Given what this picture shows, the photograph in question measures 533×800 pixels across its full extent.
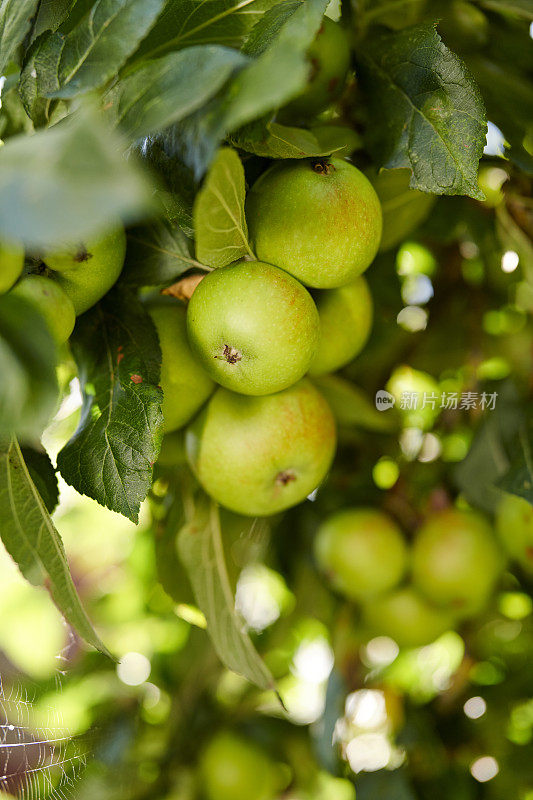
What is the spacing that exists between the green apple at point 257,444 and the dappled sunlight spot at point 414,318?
50 centimetres

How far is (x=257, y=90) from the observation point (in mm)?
334

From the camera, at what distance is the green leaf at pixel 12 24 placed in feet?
1.51

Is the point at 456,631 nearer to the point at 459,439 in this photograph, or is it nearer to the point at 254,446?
the point at 459,439

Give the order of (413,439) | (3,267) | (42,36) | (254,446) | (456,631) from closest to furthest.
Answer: (3,267) → (42,36) → (254,446) → (413,439) → (456,631)

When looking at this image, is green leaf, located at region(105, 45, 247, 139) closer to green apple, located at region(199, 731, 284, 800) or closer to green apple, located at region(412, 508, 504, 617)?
green apple, located at region(412, 508, 504, 617)

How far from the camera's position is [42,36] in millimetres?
500

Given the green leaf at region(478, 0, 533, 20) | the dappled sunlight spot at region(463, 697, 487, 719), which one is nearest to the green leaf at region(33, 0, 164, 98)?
the green leaf at region(478, 0, 533, 20)

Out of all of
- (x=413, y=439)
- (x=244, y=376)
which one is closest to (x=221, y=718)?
(x=413, y=439)

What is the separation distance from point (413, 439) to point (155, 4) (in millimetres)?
782

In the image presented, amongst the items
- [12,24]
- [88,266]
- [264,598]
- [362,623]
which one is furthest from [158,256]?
[264,598]

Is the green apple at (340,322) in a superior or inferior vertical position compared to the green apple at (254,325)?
inferior

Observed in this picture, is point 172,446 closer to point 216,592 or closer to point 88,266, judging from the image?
point 216,592

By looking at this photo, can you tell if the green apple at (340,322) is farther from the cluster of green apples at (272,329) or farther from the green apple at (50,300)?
the green apple at (50,300)

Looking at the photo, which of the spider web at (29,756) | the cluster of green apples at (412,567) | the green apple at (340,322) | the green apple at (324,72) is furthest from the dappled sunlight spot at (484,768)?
the green apple at (324,72)
